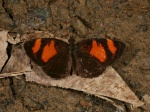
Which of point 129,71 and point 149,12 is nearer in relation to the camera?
point 129,71

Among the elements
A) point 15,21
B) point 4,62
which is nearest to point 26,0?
point 15,21

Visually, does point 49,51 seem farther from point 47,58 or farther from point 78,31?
point 78,31

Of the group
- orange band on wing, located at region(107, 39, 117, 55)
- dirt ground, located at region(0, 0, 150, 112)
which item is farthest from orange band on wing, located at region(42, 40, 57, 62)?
orange band on wing, located at region(107, 39, 117, 55)

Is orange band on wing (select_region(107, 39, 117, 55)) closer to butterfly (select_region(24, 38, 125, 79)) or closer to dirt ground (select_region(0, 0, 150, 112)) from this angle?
butterfly (select_region(24, 38, 125, 79))

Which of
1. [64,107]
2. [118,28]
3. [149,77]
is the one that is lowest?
[64,107]

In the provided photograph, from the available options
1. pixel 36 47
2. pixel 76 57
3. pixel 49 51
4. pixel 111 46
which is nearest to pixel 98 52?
pixel 111 46

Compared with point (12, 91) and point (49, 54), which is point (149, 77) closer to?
point (49, 54)
